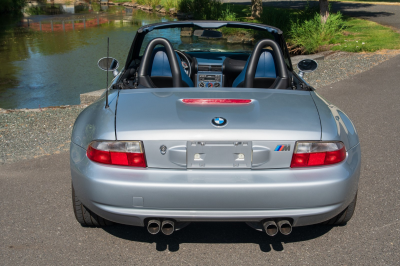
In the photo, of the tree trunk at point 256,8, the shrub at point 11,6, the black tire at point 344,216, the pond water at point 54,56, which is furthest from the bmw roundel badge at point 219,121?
the shrub at point 11,6

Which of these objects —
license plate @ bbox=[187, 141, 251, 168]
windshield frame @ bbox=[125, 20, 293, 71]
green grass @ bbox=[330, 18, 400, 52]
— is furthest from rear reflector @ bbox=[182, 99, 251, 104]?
green grass @ bbox=[330, 18, 400, 52]

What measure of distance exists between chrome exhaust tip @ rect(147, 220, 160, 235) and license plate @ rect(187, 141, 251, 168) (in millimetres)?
411

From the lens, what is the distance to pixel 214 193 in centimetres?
248

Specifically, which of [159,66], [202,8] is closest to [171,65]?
[159,66]

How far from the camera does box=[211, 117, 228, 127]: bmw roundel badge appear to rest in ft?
8.51

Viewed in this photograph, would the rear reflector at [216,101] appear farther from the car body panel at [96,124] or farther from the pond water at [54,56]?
the pond water at [54,56]

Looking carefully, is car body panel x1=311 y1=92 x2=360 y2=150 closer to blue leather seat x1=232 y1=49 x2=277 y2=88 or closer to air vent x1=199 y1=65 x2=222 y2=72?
blue leather seat x1=232 y1=49 x2=277 y2=88

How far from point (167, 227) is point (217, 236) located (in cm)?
70

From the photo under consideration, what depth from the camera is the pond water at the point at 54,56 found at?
10.6 m

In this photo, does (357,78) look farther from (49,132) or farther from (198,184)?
(198,184)

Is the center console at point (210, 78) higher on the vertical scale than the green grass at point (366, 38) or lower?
higher

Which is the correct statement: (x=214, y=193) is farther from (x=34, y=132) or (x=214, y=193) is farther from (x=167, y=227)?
(x=34, y=132)

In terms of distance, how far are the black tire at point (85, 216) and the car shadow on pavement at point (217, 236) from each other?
137 mm

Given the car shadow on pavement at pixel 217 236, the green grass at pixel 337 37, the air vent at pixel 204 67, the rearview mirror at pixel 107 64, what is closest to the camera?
the car shadow on pavement at pixel 217 236
